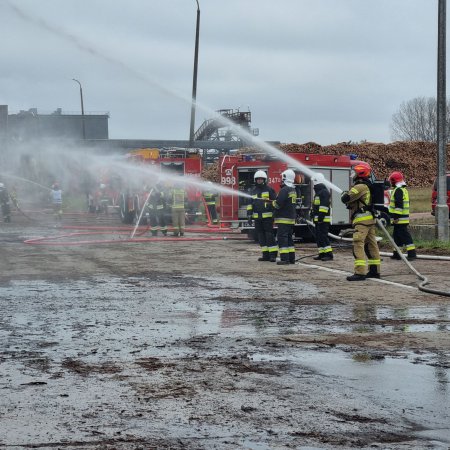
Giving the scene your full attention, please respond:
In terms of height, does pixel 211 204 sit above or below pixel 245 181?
below

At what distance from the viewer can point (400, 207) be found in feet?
52.7

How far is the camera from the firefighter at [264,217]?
16.4 meters

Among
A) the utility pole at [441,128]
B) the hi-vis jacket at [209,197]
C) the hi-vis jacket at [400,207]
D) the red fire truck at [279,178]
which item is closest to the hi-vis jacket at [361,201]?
the hi-vis jacket at [400,207]

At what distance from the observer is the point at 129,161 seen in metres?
31.0

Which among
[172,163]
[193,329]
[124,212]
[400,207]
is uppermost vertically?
[172,163]

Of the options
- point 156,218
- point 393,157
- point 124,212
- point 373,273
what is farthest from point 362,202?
point 393,157

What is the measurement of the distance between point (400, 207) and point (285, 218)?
2128 mm

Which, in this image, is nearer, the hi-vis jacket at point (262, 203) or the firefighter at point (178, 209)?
the hi-vis jacket at point (262, 203)

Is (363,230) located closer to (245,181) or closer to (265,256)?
(265,256)

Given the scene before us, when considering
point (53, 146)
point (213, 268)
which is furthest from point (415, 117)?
point (213, 268)

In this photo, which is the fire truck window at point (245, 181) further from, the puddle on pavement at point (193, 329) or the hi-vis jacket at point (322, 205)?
the puddle on pavement at point (193, 329)

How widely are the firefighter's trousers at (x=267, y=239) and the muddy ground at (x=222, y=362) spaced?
2.62 m

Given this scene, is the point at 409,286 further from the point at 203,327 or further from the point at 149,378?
the point at 149,378

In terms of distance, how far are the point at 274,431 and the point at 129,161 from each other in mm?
26397
